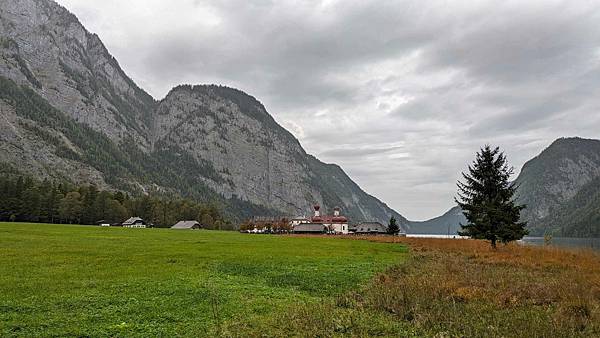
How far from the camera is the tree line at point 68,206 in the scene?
123812mm

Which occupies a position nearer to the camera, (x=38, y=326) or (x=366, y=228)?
(x=38, y=326)

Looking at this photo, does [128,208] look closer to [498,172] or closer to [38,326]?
[498,172]

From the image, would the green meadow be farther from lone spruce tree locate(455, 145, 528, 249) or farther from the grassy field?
lone spruce tree locate(455, 145, 528, 249)

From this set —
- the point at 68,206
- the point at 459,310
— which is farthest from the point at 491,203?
the point at 68,206

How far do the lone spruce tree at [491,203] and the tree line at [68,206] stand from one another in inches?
4678

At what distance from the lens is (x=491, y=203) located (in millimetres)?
45719

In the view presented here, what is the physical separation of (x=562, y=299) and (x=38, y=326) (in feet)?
57.1

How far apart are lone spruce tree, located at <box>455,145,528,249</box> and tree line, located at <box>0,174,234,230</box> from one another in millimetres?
Answer: 118811

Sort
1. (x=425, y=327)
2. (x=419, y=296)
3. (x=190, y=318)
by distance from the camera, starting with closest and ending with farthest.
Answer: (x=425, y=327), (x=190, y=318), (x=419, y=296)

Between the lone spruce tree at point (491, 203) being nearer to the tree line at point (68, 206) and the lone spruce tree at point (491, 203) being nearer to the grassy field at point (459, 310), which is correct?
the grassy field at point (459, 310)

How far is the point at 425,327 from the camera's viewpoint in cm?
1180

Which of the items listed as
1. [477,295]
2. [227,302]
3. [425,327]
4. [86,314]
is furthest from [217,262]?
[425,327]

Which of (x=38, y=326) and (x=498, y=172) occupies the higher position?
(x=498, y=172)

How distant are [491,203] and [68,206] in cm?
12138
